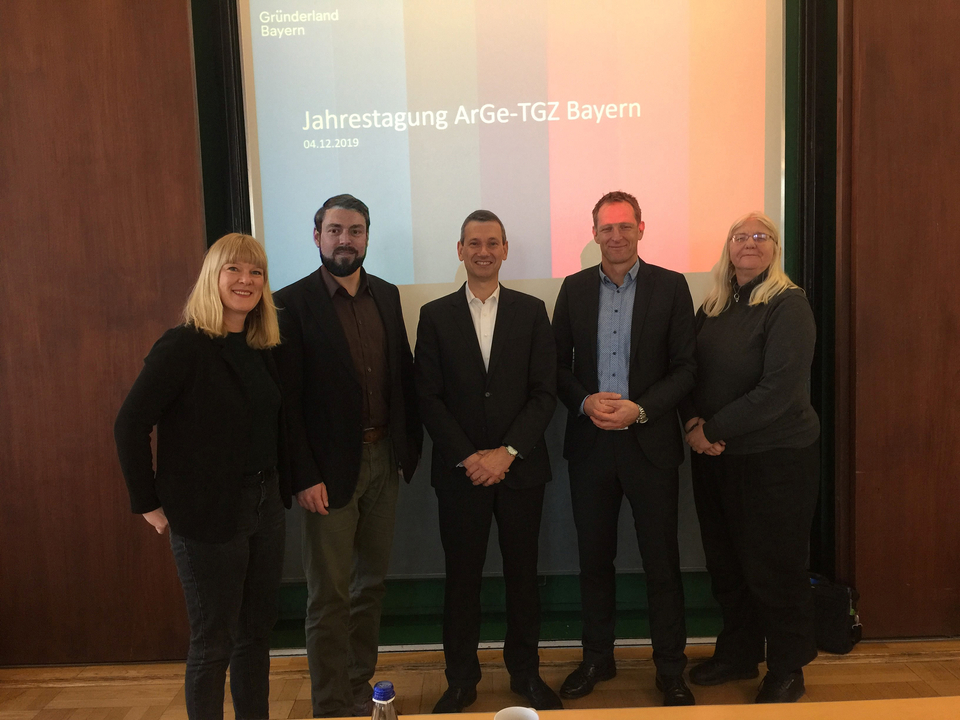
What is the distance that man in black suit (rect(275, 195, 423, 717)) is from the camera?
233 centimetres

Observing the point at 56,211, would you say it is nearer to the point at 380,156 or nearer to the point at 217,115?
the point at 217,115

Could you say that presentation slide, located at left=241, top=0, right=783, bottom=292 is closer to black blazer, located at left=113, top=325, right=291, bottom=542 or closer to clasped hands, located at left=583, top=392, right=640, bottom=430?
clasped hands, located at left=583, top=392, right=640, bottom=430

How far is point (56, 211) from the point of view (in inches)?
113

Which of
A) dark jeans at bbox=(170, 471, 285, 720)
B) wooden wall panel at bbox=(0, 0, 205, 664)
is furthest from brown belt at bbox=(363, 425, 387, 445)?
wooden wall panel at bbox=(0, 0, 205, 664)

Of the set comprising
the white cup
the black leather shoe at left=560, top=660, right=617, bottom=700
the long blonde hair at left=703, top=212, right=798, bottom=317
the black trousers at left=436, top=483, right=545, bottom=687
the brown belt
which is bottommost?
the black leather shoe at left=560, top=660, right=617, bottom=700

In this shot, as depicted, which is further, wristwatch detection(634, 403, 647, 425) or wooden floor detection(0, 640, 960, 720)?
wooden floor detection(0, 640, 960, 720)

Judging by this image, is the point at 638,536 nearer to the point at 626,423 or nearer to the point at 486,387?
the point at 626,423

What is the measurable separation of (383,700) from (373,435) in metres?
1.45

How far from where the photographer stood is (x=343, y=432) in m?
2.34

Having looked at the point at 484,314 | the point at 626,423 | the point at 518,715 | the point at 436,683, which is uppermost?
the point at 484,314

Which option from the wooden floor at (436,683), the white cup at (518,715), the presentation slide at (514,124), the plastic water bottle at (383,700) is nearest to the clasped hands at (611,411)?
the presentation slide at (514,124)

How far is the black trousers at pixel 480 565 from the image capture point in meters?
2.50

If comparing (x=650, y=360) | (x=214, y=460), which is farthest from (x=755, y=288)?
(x=214, y=460)

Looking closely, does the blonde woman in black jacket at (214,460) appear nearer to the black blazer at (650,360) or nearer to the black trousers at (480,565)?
the black trousers at (480,565)
